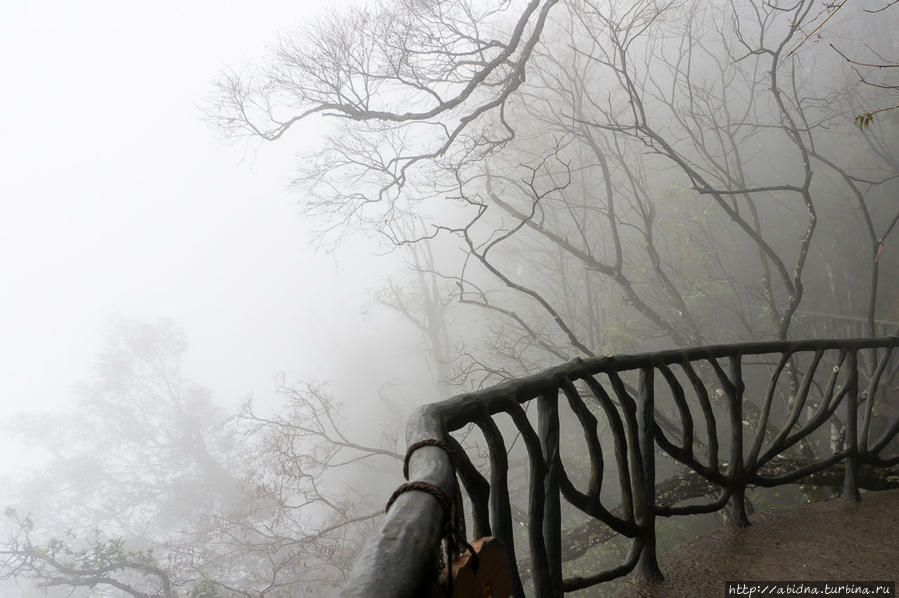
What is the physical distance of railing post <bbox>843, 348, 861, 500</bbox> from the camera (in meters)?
2.81

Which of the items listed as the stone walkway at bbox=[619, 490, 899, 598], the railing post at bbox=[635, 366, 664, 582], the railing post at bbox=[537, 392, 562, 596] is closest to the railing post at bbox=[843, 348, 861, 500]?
the stone walkway at bbox=[619, 490, 899, 598]

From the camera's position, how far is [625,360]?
1.90 metres

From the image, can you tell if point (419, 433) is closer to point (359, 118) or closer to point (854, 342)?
point (854, 342)

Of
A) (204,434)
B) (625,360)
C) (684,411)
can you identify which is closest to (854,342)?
(684,411)

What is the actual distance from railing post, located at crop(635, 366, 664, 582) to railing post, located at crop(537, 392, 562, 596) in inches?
22.0

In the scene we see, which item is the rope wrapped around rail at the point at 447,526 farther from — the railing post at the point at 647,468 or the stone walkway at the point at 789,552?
the stone walkway at the point at 789,552

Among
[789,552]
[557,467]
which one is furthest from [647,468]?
[789,552]

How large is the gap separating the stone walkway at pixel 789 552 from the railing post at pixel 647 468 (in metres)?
0.06

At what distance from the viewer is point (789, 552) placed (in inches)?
87.5

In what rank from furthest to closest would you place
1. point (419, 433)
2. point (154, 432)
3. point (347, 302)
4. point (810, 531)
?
point (347, 302)
point (154, 432)
point (810, 531)
point (419, 433)

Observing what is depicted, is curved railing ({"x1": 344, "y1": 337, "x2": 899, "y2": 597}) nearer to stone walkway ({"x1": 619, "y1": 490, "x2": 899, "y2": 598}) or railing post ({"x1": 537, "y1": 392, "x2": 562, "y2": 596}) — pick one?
railing post ({"x1": 537, "y1": 392, "x2": 562, "y2": 596})

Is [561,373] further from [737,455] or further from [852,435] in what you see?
[852,435]

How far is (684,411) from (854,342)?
59.1 inches

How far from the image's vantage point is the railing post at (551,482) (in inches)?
60.2
